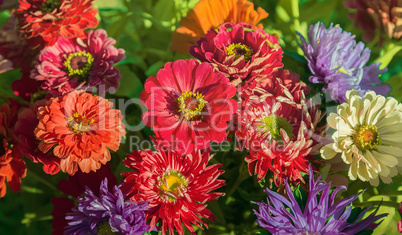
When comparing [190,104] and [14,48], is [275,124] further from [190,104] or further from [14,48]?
[14,48]

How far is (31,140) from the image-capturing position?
490mm

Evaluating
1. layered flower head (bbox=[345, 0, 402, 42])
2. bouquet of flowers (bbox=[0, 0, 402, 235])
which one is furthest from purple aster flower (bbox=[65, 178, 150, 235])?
layered flower head (bbox=[345, 0, 402, 42])

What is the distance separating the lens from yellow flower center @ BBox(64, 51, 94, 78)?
1.75 ft

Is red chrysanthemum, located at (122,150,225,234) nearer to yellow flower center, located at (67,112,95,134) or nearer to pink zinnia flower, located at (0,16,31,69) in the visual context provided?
yellow flower center, located at (67,112,95,134)

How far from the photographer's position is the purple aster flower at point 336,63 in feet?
1.65

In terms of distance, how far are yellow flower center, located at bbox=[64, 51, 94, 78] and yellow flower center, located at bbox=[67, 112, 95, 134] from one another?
0.32 feet

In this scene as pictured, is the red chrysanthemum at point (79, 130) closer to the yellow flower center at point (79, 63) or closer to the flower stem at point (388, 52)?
the yellow flower center at point (79, 63)

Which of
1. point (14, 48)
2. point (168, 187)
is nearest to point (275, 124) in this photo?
point (168, 187)

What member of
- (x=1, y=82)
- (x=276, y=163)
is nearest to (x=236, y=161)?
(x=276, y=163)

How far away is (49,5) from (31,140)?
204mm

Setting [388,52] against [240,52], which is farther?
[388,52]

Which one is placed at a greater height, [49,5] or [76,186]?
[49,5]

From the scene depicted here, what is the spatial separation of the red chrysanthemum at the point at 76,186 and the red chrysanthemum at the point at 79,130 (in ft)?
0.15

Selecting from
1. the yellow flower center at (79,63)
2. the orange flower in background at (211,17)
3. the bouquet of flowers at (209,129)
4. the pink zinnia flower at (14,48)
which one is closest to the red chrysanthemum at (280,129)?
the bouquet of flowers at (209,129)
